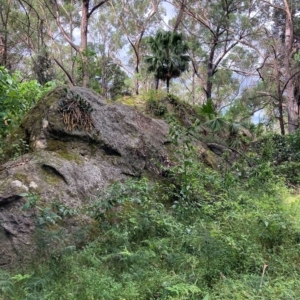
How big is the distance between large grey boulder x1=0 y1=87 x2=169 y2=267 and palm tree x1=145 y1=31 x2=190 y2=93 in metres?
7.40

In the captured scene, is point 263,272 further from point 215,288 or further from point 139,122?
point 139,122

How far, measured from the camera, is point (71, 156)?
15.6 ft

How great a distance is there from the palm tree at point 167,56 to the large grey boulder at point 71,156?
24.3 feet

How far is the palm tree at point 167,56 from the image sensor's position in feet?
44.3

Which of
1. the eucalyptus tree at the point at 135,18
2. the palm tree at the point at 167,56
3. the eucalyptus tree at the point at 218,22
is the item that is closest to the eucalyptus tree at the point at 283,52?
the eucalyptus tree at the point at 218,22

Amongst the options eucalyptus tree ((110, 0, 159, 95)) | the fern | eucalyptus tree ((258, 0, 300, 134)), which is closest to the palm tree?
eucalyptus tree ((258, 0, 300, 134))

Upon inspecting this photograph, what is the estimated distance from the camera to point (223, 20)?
16.6 meters

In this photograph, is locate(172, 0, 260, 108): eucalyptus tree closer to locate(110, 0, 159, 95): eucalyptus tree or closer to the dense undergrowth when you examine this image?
locate(110, 0, 159, 95): eucalyptus tree

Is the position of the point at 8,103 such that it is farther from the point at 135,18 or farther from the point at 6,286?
the point at 135,18

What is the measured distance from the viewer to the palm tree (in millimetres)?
13492

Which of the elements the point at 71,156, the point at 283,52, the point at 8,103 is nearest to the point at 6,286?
the point at 71,156

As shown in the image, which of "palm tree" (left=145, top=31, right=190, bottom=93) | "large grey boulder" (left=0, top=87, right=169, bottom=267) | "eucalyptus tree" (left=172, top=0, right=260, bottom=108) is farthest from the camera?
"eucalyptus tree" (left=172, top=0, right=260, bottom=108)

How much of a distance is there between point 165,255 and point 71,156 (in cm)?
220

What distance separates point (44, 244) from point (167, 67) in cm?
1143
